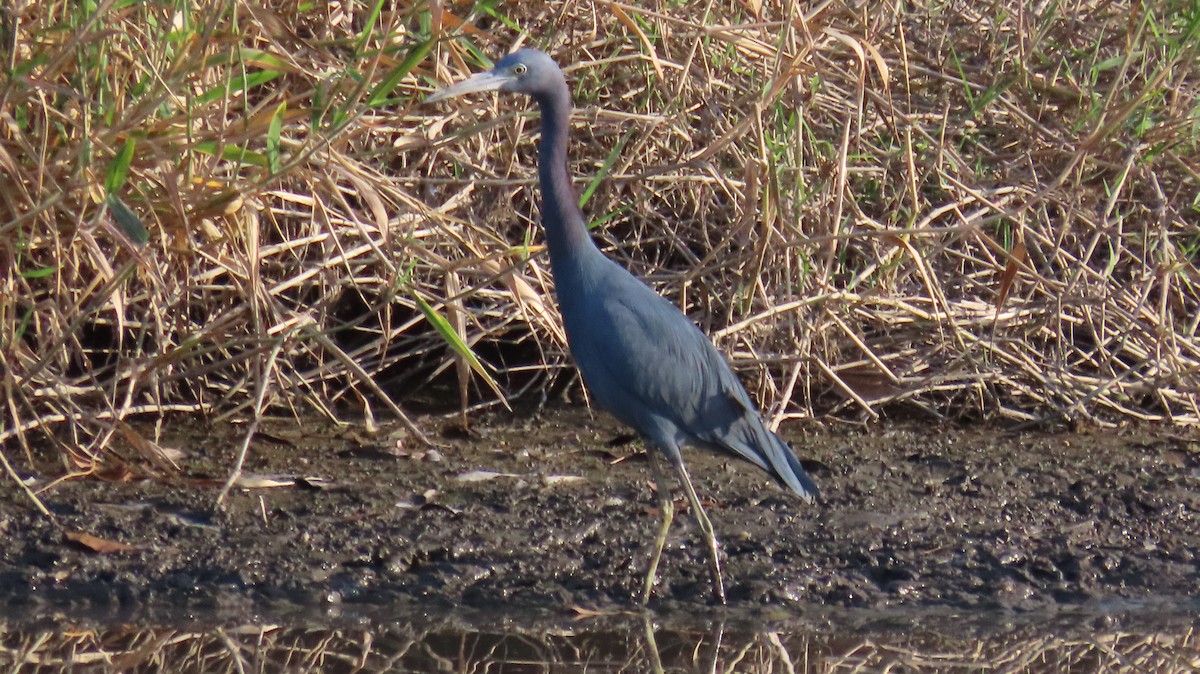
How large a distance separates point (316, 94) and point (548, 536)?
1.34m

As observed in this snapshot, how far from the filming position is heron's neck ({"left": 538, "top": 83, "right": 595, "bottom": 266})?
4277 millimetres

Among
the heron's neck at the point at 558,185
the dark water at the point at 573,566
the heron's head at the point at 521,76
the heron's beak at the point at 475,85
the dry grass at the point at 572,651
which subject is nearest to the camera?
the dry grass at the point at 572,651

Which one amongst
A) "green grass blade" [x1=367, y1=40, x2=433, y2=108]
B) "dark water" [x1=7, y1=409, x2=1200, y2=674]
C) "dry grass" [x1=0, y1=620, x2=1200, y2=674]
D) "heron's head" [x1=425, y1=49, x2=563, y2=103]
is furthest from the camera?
"heron's head" [x1=425, y1=49, x2=563, y2=103]

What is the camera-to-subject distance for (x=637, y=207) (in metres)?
5.57

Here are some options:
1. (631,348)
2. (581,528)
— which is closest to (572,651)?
(581,528)

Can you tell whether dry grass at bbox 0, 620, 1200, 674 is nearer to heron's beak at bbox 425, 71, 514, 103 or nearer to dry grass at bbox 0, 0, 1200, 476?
dry grass at bbox 0, 0, 1200, 476

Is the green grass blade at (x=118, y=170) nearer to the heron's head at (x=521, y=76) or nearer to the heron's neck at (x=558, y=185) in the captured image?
the heron's head at (x=521, y=76)

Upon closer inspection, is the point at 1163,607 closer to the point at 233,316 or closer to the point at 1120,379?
the point at 1120,379

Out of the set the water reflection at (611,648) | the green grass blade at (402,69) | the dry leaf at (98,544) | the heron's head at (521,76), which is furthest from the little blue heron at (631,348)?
the dry leaf at (98,544)

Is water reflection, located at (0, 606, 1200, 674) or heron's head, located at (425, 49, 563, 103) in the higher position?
heron's head, located at (425, 49, 563, 103)

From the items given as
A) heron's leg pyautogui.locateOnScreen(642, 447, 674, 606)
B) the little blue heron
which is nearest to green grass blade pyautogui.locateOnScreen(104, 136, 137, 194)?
the little blue heron

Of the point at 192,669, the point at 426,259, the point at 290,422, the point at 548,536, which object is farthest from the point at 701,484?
the point at 192,669

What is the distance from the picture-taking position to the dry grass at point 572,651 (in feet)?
11.7

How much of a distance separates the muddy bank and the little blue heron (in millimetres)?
225
